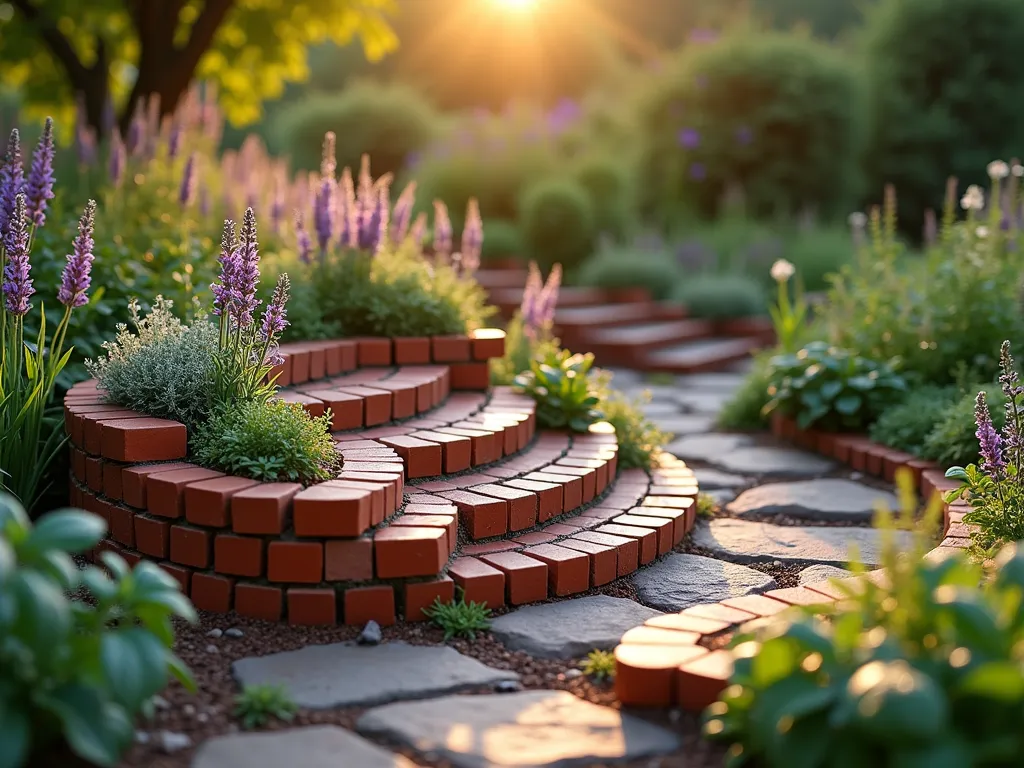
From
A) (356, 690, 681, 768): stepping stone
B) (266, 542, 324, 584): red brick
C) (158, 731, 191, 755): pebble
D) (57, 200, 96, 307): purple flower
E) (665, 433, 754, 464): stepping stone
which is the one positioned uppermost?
(57, 200, 96, 307): purple flower

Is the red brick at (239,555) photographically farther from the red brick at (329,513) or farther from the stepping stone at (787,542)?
the stepping stone at (787,542)

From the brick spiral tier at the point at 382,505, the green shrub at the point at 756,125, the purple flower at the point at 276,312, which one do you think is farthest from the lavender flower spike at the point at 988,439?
the green shrub at the point at 756,125

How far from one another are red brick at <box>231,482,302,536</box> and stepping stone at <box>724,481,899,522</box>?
2232 mm

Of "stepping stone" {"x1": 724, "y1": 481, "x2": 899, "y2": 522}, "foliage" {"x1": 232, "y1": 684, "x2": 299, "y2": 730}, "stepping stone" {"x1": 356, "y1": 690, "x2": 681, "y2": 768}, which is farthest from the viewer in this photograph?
"stepping stone" {"x1": 724, "y1": 481, "x2": 899, "y2": 522}

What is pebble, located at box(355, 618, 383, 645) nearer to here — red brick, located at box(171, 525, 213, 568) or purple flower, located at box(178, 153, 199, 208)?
red brick, located at box(171, 525, 213, 568)

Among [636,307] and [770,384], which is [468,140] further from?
[770,384]

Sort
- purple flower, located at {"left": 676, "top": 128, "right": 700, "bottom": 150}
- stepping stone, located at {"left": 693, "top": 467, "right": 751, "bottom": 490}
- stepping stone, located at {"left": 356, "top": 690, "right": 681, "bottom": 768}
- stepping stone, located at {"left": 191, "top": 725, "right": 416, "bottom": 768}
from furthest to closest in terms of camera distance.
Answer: purple flower, located at {"left": 676, "top": 128, "right": 700, "bottom": 150}
stepping stone, located at {"left": 693, "top": 467, "right": 751, "bottom": 490}
stepping stone, located at {"left": 356, "top": 690, "right": 681, "bottom": 768}
stepping stone, located at {"left": 191, "top": 725, "right": 416, "bottom": 768}

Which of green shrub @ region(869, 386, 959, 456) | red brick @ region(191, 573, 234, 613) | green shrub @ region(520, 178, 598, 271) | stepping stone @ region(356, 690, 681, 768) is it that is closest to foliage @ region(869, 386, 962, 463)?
green shrub @ region(869, 386, 959, 456)

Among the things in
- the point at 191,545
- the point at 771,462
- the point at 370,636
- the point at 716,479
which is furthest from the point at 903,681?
the point at 771,462

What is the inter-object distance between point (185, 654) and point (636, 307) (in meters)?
7.26

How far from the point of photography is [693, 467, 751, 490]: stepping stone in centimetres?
488

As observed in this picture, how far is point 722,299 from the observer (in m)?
9.90

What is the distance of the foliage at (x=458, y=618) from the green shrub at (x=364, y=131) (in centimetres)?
1133

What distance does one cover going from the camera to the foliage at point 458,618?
117 inches
